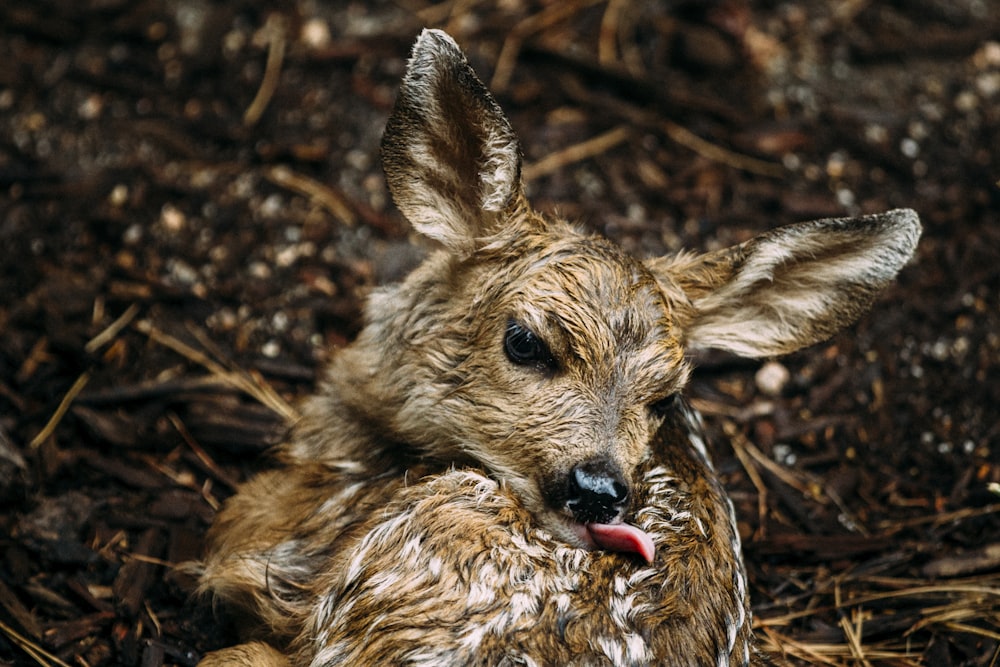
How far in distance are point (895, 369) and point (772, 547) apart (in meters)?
1.27

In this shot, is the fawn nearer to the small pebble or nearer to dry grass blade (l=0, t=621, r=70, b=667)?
dry grass blade (l=0, t=621, r=70, b=667)

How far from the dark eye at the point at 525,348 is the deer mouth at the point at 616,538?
1.93ft

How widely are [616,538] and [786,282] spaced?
1.32 m

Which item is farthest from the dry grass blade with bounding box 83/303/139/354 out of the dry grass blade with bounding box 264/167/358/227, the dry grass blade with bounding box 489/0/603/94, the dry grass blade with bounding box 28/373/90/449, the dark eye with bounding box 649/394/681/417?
the dark eye with bounding box 649/394/681/417

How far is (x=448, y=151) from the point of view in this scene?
13.2 ft

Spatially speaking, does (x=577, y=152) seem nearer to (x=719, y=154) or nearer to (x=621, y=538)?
(x=719, y=154)

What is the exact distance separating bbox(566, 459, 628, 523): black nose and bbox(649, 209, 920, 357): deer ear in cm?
87

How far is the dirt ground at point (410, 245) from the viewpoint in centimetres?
456

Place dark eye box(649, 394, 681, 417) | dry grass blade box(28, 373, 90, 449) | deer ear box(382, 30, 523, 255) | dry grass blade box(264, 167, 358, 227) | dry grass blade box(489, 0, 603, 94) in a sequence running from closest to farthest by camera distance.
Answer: deer ear box(382, 30, 523, 255)
dark eye box(649, 394, 681, 417)
dry grass blade box(28, 373, 90, 449)
dry grass blade box(264, 167, 358, 227)
dry grass blade box(489, 0, 603, 94)

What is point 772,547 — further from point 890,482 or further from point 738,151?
point 738,151

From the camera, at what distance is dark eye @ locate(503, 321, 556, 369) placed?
12.3 ft

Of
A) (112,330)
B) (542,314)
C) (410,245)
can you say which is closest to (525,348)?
(542,314)

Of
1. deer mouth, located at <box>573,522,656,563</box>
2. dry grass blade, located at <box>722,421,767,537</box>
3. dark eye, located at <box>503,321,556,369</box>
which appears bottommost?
dry grass blade, located at <box>722,421,767,537</box>

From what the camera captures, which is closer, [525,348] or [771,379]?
[525,348]
